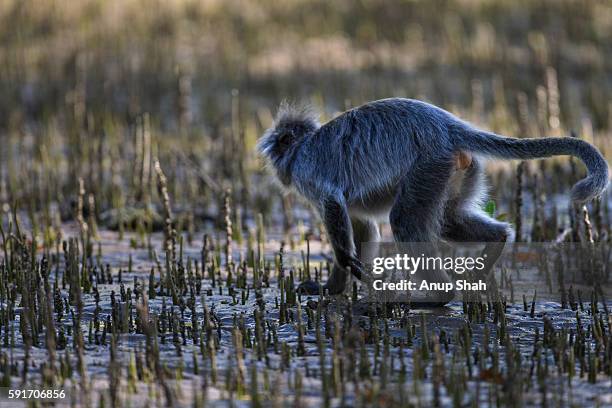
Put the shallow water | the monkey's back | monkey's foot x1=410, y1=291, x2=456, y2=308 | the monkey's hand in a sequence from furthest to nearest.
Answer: the monkey's hand → monkey's foot x1=410, y1=291, x2=456, y2=308 → the monkey's back → the shallow water

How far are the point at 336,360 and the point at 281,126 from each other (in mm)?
2848

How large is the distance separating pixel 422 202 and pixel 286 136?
144 cm

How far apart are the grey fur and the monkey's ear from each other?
0.11m

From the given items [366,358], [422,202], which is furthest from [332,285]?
[366,358]

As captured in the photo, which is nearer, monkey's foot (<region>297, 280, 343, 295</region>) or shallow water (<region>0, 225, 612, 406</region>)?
shallow water (<region>0, 225, 612, 406</region>)

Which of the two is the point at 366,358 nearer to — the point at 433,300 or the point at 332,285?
the point at 433,300

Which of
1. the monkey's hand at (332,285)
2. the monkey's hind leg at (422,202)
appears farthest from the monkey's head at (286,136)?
the monkey's hind leg at (422,202)

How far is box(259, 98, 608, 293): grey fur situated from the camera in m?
6.33

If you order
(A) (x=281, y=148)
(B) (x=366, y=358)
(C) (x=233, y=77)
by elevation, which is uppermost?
(C) (x=233, y=77)

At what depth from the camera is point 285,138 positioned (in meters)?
7.32

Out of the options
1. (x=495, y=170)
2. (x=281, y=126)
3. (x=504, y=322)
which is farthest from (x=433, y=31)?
(x=504, y=322)

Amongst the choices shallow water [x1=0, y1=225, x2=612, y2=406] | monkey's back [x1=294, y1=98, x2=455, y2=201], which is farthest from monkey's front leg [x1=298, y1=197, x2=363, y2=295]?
shallow water [x1=0, y1=225, x2=612, y2=406]

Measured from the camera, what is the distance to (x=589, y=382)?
5.04m

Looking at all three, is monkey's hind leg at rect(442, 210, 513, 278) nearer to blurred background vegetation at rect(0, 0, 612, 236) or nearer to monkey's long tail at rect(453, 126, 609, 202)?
monkey's long tail at rect(453, 126, 609, 202)
